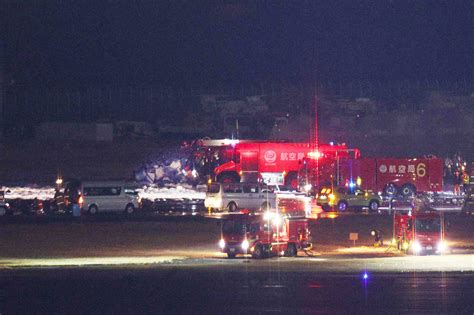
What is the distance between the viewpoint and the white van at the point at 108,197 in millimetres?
47156

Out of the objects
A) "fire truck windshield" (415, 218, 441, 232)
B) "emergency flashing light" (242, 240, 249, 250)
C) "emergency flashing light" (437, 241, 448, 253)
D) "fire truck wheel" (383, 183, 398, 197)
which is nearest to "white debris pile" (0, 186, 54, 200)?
"fire truck wheel" (383, 183, 398, 197)

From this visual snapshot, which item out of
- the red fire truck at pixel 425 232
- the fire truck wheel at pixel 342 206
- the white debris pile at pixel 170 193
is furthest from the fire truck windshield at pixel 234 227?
the white debris pile at pixel 170 193

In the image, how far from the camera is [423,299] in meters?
20.1

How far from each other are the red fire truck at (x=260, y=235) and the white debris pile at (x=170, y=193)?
20.7 m

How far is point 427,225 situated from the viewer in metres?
32.2

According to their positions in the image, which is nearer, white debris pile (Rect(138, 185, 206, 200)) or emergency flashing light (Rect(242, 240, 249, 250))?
emergency flashing light (Rect(242, 240, 249, 250))

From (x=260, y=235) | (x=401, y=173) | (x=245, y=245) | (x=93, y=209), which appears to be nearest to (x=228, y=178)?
(x=401, y=173)

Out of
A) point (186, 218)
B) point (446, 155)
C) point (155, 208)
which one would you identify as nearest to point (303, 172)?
point (155, 208)

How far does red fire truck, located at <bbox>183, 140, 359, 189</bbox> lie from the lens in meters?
56.5

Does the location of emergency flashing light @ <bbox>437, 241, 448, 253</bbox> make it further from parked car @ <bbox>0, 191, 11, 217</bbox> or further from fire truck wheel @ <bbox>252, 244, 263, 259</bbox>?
parked car @ <bbox>0, 191, 11, 217</bbox>

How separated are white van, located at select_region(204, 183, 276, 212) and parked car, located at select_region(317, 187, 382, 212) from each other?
3549 mm

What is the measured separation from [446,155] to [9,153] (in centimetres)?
3406

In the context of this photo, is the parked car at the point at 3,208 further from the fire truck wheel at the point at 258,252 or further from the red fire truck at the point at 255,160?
the fire truck wheel at the point at 258,252

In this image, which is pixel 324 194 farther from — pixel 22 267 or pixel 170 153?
pixel 22 267
